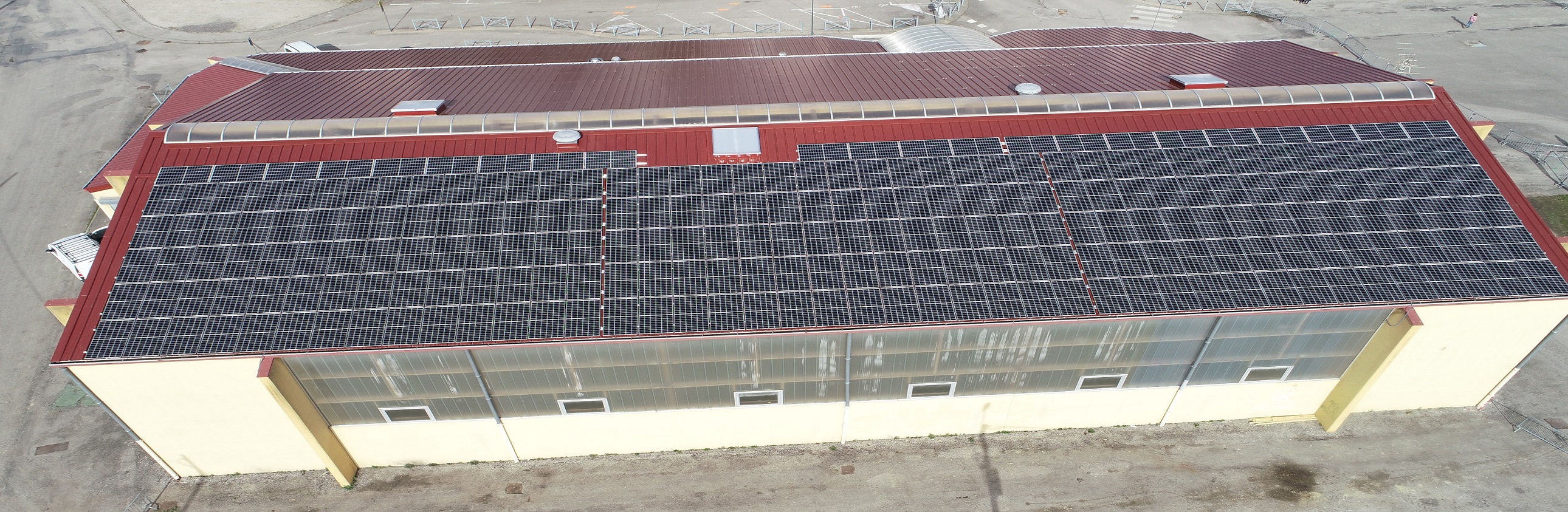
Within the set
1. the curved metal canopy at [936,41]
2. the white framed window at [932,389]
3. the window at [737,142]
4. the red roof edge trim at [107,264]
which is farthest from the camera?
the curved metal canopy at [936,41]

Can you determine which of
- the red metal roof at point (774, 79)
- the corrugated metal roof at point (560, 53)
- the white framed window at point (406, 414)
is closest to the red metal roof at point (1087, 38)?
the red metal roof at point (774, 79)

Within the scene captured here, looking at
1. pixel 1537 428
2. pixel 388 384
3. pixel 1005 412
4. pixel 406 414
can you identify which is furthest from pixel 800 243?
pixel 1537 428

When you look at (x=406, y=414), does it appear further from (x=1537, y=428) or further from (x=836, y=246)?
(x=1537, y=428)

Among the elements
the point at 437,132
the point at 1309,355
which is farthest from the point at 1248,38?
the point at 437,132

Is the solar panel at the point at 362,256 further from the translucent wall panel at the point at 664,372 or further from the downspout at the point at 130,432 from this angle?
the downspout at the point at 130,432

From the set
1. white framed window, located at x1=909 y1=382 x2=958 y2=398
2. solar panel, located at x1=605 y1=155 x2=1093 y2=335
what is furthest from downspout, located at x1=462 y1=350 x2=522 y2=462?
white framed window, located at x1=909 y1=382 x2=958 y2=398

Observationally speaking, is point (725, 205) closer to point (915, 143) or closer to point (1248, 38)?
point (915, 143)

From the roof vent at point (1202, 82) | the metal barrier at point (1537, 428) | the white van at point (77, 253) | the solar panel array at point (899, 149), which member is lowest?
the metal barrier at point (1537, 428)
